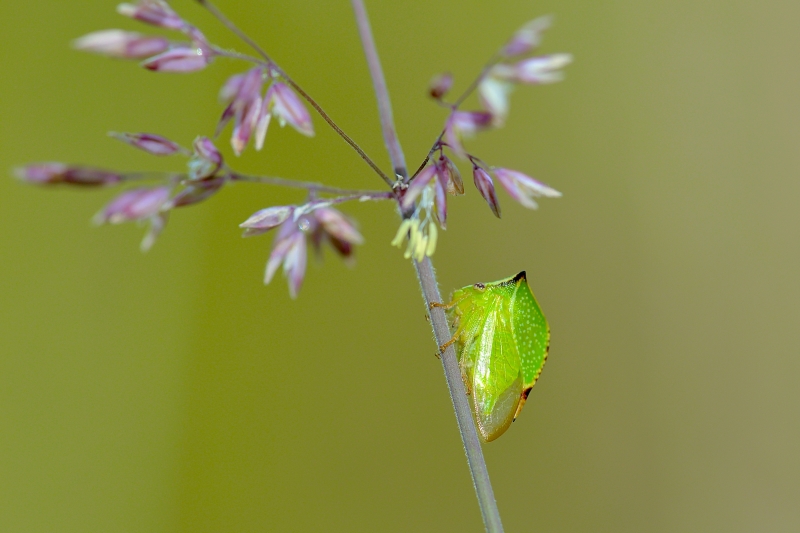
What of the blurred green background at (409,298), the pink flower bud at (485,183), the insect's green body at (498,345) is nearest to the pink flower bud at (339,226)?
the pink flower bud at (485,183)

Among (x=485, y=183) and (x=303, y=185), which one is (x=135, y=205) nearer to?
(x=303, y=185)

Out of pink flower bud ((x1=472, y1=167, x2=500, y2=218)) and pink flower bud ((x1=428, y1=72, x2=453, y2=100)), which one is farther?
pink flower bud ((x1=472, y1=167, x2=500, y2=218))

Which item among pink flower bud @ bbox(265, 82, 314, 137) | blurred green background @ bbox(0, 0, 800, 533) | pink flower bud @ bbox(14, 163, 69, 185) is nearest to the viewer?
pink flower bud @ bbox(14, 163, 69, 185)

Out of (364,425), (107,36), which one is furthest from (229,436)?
(107,36)

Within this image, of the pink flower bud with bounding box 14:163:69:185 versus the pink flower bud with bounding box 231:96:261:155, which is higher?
the pink flower bud with bounding box 231:96:261:155

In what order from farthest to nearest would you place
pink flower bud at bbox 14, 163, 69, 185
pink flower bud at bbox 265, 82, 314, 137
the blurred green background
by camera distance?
1. the blurred green background
2. pink flower bud at bbox 265, 82, 314, 137
3. pink flower bud at bbox 14, 163, 69, 185

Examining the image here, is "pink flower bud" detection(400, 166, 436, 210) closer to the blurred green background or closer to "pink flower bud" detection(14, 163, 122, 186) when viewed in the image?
"pink flower bud" detection(14, 163, 122, 186)

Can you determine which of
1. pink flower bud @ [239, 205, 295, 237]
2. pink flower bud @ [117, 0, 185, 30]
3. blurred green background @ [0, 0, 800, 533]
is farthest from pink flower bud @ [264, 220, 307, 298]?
blurred green background @ [0, 0, 800, 533]
